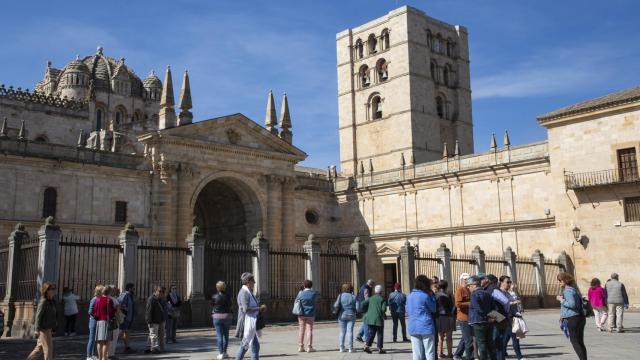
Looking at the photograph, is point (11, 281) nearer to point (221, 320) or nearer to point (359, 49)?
point (221, 320)

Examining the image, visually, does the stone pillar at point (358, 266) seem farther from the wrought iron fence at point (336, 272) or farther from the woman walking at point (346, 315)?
the woman walking at point (346, 315)

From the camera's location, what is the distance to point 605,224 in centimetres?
3028

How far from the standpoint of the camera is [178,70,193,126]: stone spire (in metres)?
34.7

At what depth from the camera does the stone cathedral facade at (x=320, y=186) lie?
30.2 metres

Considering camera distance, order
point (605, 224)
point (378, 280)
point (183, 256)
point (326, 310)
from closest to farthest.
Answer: point (326, 310), point (605, 224), point (183, 256), point (378, 280)

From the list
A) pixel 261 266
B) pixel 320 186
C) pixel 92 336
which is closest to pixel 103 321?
pixel 92 336

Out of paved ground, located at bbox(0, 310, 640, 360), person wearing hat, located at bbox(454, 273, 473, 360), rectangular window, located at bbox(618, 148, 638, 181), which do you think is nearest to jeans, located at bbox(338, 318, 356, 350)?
paved ground, located at bbox(0, 310, 640, 360)

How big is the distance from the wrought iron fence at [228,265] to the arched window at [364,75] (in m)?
28.9

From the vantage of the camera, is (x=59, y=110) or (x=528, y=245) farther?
(x=59, y=110)

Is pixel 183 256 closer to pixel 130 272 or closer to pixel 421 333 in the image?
pixel 130 272

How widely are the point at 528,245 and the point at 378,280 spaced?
10.5 metres

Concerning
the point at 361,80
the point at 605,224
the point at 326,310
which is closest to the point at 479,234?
the point at 605,224

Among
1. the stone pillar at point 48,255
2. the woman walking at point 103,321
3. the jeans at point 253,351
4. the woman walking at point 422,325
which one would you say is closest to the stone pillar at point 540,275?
the stone pillar at point 48,255

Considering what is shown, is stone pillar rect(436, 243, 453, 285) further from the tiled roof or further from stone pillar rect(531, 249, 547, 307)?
the tiled roof
